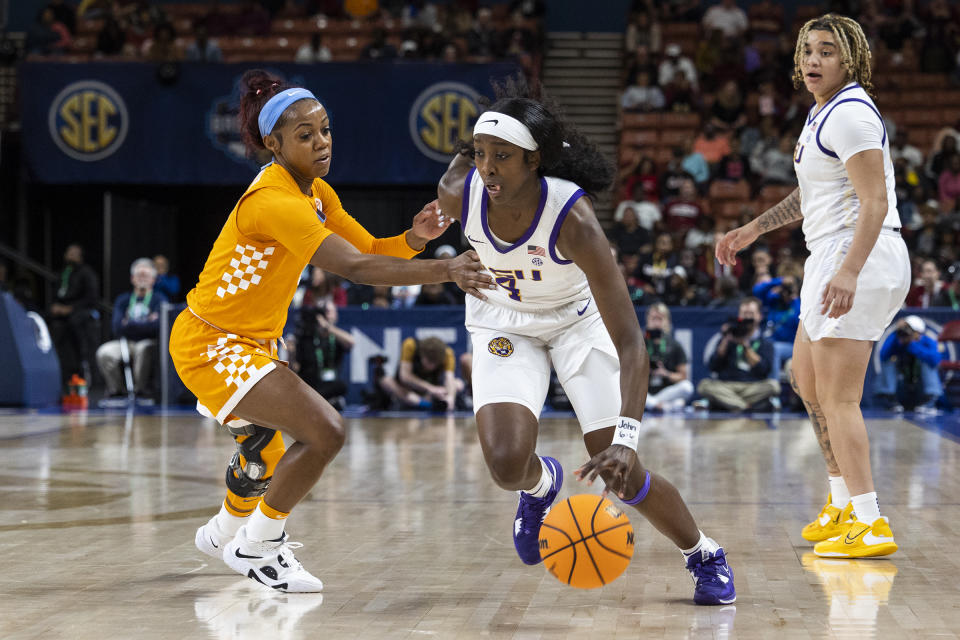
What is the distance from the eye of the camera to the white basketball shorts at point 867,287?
4.53 m

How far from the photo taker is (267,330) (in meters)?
4.29

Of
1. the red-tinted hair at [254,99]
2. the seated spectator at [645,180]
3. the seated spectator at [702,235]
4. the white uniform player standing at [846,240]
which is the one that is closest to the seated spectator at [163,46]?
the seated spectator at [645,180]

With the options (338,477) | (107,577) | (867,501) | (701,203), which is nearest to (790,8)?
(701,203)

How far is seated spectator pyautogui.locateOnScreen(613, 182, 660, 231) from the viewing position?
14750 mm

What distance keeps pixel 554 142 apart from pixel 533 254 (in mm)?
382

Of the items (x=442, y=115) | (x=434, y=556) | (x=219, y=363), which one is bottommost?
(x=434, y=556)

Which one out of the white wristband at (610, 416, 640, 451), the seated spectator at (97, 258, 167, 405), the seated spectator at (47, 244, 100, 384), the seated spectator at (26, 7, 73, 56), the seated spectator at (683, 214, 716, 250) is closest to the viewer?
the white wristband at (610, 416, 640, 451)

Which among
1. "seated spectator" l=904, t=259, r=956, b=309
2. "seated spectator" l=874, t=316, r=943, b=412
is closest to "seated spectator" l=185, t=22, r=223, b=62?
"seated spectator" l=904, t=259, r=956, b=309

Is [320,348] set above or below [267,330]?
below

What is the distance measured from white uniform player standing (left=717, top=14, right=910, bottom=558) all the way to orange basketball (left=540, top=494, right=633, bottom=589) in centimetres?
134

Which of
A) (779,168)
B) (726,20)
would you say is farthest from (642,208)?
(726,20)

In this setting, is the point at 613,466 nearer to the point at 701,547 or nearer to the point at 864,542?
the point at 701,547

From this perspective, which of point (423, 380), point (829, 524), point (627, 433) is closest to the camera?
point (627, 433)

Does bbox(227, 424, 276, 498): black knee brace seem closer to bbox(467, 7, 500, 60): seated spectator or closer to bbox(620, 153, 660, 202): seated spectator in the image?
bbox(620, 153, 660, 202): seated spectator
